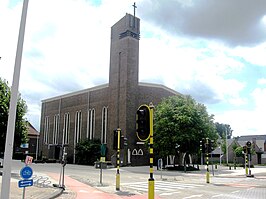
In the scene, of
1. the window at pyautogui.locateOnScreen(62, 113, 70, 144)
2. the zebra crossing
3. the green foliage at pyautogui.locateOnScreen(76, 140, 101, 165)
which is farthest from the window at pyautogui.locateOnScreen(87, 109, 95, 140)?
the zebra crossing

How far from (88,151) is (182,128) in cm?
1906

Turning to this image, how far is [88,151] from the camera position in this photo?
51031 mm

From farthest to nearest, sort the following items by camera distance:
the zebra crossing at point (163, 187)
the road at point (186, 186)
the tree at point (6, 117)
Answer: the tree at point (6, 117) < the zebra crossing at point (163, 187) < the road at point (186, 186)

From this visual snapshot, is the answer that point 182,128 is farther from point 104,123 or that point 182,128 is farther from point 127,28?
point 127,28

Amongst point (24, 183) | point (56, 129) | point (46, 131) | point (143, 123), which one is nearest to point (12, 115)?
point (24, 183)

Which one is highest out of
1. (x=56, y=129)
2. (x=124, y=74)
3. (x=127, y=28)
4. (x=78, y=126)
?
(x=127, y=28)

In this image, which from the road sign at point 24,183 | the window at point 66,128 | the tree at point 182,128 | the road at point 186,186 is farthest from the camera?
the window at point 66,128

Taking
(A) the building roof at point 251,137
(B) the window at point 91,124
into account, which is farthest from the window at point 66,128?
(A) the building roof at point 251,137

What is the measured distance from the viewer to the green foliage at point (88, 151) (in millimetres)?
51000

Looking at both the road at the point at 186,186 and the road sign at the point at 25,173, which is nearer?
the road sign at the point at 25,173

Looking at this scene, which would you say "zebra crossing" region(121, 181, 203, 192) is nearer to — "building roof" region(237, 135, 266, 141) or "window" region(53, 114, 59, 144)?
"window" region(53, 114, 59, 144)

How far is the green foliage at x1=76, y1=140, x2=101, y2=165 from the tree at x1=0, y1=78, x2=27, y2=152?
23733 millimetres

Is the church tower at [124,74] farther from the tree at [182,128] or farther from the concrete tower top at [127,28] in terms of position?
the tree at [182,128]

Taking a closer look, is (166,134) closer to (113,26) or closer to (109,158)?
(109,158)
